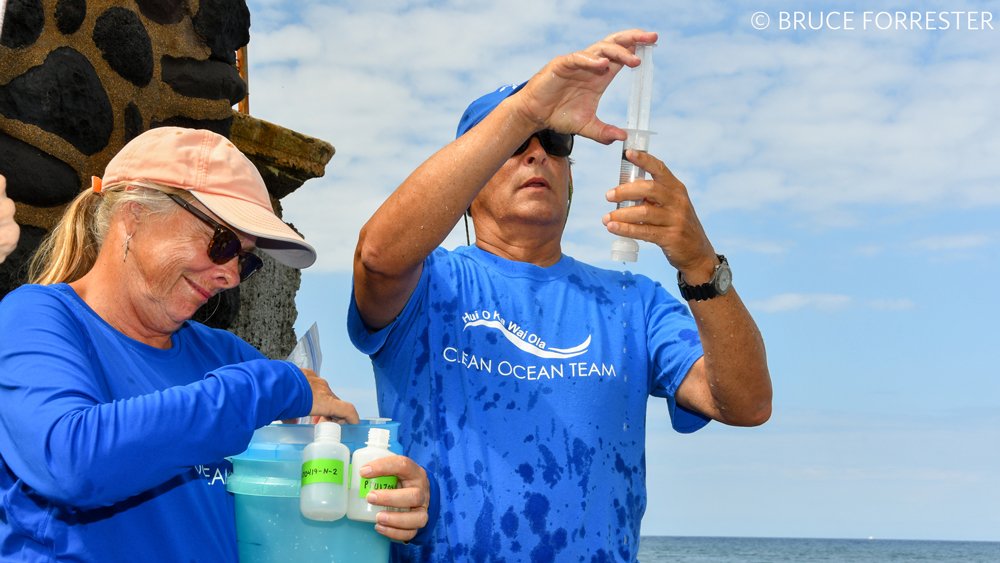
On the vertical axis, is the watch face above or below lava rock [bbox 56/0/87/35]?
below

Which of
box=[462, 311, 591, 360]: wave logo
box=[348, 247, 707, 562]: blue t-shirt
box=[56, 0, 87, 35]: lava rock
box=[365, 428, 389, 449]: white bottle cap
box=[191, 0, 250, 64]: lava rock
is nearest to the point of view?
box=[365, 428, 389, 449]: white bottle cap

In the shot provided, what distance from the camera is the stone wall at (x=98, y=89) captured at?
10.2 feet

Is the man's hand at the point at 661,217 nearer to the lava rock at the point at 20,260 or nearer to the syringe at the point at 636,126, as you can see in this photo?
the syringe at the point at 636,126

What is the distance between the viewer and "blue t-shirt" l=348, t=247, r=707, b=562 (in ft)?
8.92

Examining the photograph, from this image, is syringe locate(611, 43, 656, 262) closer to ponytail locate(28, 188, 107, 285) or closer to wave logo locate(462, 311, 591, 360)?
wave logo locate(462, 311, 591, 360)

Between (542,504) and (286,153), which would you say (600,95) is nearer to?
(542,504)

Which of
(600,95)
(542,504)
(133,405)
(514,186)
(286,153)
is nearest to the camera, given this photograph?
(133,405)

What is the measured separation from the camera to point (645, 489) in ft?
9.87

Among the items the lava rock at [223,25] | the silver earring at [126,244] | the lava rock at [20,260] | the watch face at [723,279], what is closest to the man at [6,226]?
the lava rock at [20,260]

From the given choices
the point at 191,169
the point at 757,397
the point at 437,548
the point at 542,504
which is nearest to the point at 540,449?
the point at 542,504

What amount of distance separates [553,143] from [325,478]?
54.2 inches

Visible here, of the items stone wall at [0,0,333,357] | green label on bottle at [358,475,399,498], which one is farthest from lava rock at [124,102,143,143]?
green label on bottle at [358,475,399,498]

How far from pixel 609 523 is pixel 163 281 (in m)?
1.37

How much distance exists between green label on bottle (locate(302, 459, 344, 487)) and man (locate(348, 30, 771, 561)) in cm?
37
